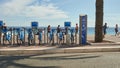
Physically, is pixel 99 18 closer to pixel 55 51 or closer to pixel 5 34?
pixel 55 51

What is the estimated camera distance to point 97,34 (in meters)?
22.3

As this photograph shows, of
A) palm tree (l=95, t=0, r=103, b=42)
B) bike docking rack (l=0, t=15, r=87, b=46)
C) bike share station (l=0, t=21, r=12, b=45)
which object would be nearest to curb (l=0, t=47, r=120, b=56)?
bike docking rack (l=0, t=15, r=87, b=46)

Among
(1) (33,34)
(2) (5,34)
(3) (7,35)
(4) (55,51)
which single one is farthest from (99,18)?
(2) (5,34)

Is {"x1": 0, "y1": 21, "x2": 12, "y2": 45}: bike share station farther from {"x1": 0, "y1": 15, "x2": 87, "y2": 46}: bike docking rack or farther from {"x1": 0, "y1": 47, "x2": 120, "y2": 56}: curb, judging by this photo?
{"x1": 0, "y1": 47, "x2": 120, "y2": 56}: curb

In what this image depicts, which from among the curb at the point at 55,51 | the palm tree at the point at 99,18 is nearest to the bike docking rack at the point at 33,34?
the palm tree at the point at 99,18

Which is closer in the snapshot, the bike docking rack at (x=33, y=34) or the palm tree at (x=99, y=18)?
the bike docking rack at (x=33, y=34)

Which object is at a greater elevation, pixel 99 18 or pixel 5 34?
pixel 99 18

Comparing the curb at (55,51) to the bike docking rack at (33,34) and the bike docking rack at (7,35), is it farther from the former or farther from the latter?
the bike docking rack at (7,35)

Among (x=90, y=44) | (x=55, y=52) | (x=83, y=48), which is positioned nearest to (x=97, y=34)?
(x=90, y=44)

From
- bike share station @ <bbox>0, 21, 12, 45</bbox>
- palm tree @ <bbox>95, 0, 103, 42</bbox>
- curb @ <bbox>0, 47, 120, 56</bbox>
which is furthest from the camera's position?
palm tree @ <bbox>95, 0, 103, 42</bbox>

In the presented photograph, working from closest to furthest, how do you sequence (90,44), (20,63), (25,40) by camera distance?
(20,63)
(90,44)
(25,40)

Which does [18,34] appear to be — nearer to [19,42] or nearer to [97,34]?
[19,42]

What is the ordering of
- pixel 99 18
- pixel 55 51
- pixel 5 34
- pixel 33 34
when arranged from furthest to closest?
pixel 99 18
pixel 33 34
pixel 5 34
pixel 55 51

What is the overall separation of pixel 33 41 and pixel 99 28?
4.60m
